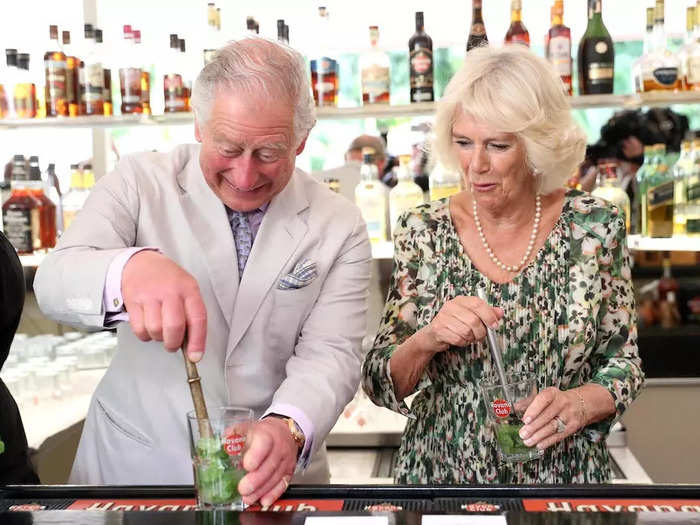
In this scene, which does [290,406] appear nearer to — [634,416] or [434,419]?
[434,419]

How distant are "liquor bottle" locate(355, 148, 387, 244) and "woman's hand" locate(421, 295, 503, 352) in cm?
160

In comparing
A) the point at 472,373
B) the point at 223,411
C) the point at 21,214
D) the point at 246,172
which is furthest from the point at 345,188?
the point at 223,411

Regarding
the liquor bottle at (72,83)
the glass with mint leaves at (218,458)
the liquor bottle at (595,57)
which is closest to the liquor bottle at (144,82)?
the liquor bottle at (72,83)

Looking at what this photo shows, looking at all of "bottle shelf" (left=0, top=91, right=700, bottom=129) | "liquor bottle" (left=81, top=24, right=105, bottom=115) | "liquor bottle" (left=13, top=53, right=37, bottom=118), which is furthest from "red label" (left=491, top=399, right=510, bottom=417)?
"liquor bottle" (left=13, top=53, right=37, bottom=118)

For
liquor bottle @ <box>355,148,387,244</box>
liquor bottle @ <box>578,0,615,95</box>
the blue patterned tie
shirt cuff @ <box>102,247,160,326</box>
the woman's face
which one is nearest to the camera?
shirt cuff @ <box>102,247,160,326</box>

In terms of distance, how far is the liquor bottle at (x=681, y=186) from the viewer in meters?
3.30

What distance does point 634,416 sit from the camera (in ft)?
12.0

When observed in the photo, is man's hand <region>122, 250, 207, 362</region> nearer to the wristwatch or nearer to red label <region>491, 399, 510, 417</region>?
the wristwatch

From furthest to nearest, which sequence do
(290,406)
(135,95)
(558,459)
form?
(135,95) < (558,459) < (290,406)

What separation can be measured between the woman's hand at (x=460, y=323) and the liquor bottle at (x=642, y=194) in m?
1.86

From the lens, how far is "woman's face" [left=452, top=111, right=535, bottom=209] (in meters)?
1.91

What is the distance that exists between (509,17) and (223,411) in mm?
2867

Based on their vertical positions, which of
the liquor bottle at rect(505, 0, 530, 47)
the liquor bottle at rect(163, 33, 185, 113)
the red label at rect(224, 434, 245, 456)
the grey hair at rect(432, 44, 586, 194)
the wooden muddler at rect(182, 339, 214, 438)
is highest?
the liquor bottle at rect(505, 0, 530, 47)

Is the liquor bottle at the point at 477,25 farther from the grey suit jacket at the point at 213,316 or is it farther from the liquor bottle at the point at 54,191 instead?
the grey suit jacket at the point at 213,316
